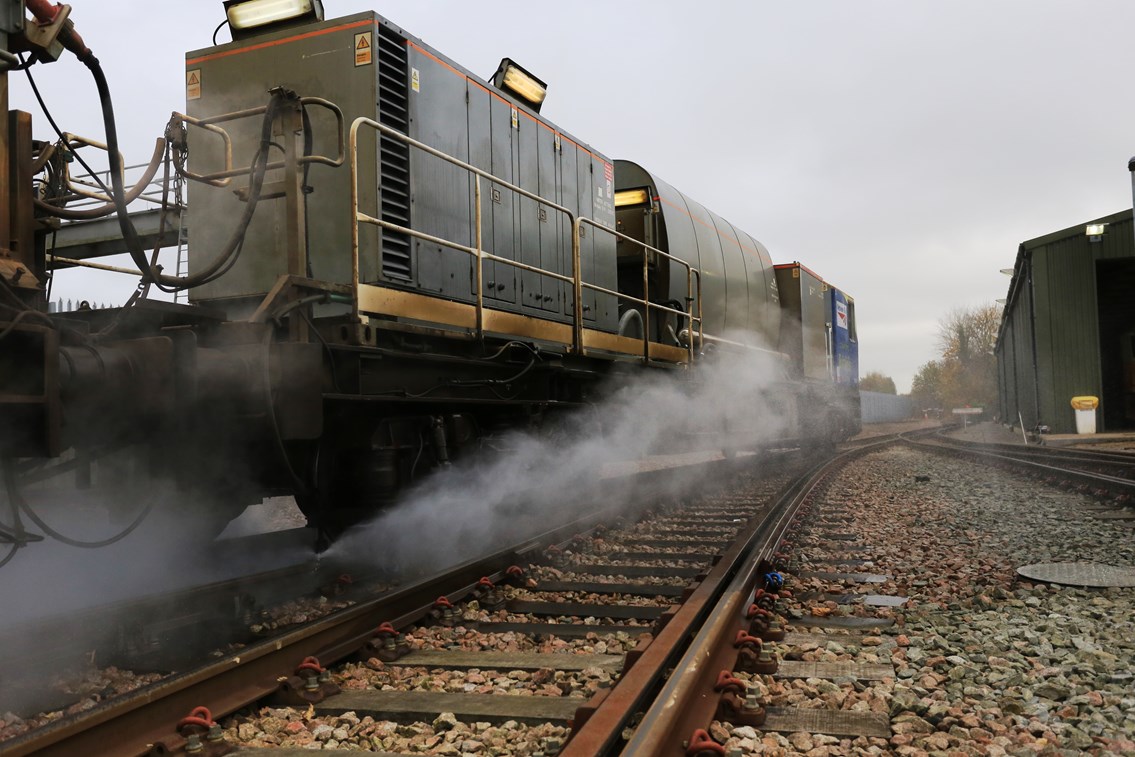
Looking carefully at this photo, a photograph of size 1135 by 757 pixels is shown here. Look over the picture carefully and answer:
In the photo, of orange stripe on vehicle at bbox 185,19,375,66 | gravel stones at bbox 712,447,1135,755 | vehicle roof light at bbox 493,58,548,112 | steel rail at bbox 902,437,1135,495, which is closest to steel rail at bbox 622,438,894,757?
gravel stones at bbox 712,447,1135,755

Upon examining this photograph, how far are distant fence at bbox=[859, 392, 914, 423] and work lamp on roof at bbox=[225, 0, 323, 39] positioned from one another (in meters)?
38.3

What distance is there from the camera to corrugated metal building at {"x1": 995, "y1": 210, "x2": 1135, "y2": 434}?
65.8 ft

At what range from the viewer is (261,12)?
5406mm

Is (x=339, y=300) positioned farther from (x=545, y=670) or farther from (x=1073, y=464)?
(x=1073, y=464)

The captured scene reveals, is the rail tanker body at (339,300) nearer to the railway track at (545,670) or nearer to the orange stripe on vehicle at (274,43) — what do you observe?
the orange stripe on vehicle at (274,43)

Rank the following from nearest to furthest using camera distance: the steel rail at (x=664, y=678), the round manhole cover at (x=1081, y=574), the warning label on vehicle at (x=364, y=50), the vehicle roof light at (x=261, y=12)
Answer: the steel rail at (x=664, y=678) < the round manhole cover at (x=1081, y=574) < the warning label on vehicle at (x=364, y=50) < the vehicle roof light at (x=261, y=12)

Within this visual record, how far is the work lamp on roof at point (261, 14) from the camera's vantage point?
17.4ft

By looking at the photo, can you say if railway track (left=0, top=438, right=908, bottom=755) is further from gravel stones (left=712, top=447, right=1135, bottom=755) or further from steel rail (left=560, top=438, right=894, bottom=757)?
gravel stones (left=712, top=447, right=1135, bottom=755)

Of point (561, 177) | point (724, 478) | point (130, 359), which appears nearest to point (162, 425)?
point (130, 359)

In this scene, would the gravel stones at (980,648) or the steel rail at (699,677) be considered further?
the gravel stones at (980,648)

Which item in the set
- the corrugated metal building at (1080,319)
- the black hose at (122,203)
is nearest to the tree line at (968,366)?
the corrugated metal building at (1080,319)

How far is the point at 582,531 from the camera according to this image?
5902 mm

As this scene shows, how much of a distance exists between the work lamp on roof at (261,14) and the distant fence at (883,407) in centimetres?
3833

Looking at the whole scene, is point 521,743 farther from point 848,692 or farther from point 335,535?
point 335,535
